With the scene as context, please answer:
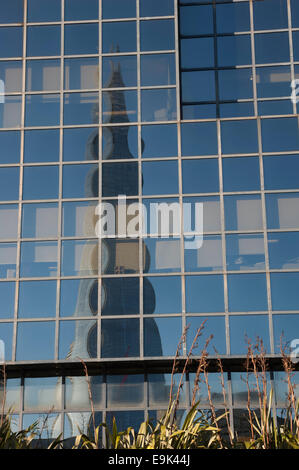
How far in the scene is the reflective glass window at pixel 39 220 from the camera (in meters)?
14.4

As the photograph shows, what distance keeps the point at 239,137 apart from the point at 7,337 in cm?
647

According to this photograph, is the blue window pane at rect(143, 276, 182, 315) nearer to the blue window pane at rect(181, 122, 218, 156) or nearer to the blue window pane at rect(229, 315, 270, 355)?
the blue window pane at rect(229, 315, 270, 355)

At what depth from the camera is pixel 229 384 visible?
13.7m

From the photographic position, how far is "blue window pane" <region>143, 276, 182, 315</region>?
13.9 m

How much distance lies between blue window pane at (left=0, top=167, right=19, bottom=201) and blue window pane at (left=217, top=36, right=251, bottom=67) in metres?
5.24

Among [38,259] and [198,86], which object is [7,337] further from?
[198,86]

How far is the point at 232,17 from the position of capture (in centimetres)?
1561

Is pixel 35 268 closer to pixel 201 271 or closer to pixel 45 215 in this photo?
pixel 45 215

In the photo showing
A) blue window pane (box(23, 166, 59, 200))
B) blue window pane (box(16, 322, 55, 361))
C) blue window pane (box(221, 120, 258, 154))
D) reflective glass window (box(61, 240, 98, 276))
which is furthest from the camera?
blue window pane (box(221, 120, 258, 154))

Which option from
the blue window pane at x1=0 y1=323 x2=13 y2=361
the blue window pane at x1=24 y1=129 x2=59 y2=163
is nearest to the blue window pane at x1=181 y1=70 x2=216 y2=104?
the blue window pane at x1=24 y1=129 x2=59 y2=163

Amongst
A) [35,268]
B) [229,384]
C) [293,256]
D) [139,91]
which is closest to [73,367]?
[35,268]

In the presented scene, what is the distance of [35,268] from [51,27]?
553 centimetres

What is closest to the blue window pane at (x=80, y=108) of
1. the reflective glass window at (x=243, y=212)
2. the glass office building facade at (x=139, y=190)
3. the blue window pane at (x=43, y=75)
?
the glass office building facade at (x=139, y=190)

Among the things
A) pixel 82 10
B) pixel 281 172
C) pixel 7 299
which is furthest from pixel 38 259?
pixel 82 10
